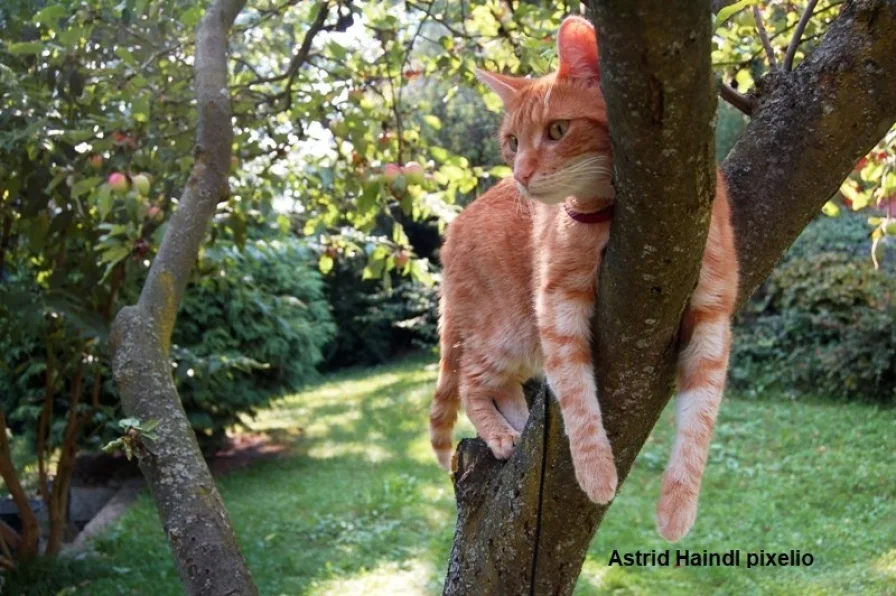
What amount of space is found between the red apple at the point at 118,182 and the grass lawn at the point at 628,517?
2.98 meters

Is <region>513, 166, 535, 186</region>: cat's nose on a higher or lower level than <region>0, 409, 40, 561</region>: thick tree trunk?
higher

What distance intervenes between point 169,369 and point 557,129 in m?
1.36

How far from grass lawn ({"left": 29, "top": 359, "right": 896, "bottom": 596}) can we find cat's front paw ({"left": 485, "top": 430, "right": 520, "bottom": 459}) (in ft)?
Answer: 9.17

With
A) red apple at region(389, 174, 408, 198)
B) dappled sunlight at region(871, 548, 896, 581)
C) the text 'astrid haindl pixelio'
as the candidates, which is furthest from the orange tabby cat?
dappled sunlight at region(871, 548, 896, 581)

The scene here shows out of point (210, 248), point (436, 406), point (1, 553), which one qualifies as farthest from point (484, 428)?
point (1, 553)

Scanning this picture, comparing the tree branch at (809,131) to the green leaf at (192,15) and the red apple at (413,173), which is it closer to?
the red apple at (413,173)

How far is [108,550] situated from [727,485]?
4625mm

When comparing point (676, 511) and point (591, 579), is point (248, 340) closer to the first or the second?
point (591, 579)

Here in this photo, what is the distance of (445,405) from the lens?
2795 mm

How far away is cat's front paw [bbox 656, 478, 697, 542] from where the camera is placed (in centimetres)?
185

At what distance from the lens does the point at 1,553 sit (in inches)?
197

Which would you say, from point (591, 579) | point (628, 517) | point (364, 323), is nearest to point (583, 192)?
point (591, 579)

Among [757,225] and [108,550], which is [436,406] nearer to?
[757,225]

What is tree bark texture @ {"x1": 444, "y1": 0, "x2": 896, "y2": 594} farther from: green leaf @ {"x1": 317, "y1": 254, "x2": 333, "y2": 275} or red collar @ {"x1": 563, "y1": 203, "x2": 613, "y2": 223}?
green leaf @ {"x1": 317, "y1": 254, "x2": 333, "y2": 275}
